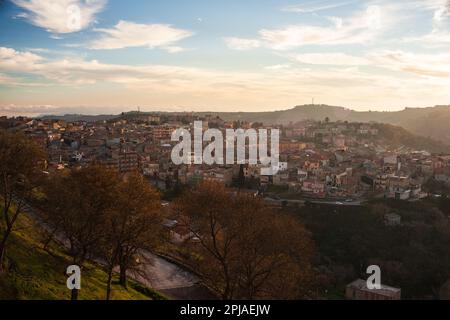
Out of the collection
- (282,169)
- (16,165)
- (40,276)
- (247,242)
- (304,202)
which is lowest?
(304,202)

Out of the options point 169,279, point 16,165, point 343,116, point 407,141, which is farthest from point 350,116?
point 16,165

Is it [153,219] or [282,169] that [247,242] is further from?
[282,169]

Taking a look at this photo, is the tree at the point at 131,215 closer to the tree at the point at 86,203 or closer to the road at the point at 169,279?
the tree at the point at 86,203

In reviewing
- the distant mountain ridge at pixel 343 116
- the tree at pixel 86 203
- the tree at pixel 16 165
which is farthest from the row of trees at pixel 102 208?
the distant mountain ridge at pixel 343 116

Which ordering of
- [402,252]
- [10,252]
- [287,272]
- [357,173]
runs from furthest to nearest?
[357,173] → [402,252] → [10,252] → [287,272]

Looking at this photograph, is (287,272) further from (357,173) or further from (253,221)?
(357,173)
